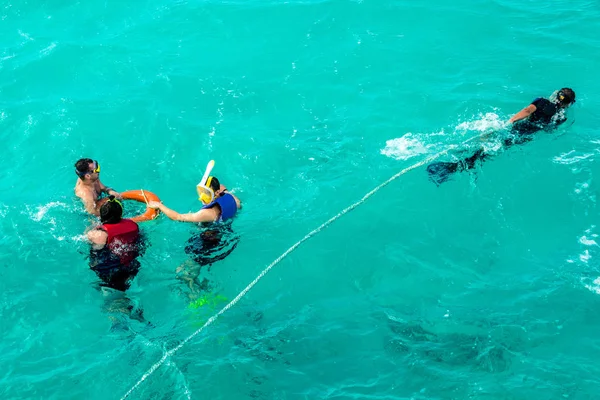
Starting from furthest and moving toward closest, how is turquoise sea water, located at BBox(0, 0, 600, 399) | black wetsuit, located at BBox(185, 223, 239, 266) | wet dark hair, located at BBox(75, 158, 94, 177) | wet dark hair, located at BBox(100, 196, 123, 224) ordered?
wet dark hair, located at BBox(75, 158, 94, 177) < black wetsuit, located at BBox(185, 223, 239, 266) < wet dark hair, located at BBox(100, 196, 123, 224) < turquoise sea water, located at BBox(0, 0, 600, 399)

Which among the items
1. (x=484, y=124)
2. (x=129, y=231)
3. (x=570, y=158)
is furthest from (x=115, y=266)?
(x=570, y=158)

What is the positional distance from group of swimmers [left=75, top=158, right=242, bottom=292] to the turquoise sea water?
0.33 metres

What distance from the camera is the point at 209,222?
988 cm

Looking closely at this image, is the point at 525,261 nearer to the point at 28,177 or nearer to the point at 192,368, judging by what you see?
the point at 192,368

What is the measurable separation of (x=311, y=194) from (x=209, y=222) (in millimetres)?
2303

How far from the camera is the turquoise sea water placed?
8570 mm

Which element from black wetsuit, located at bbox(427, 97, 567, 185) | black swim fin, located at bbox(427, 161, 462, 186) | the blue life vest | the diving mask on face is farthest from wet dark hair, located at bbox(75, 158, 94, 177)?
black wetsuit, located at bbox(427, 97, 567, 185)

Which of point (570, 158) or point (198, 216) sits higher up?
point (198, 216)

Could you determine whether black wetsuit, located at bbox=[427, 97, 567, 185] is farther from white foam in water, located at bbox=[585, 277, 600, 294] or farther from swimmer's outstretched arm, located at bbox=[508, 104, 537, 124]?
white foam in water, located at bbox=[585, 277, 600, 294]

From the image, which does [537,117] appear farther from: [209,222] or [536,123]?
[209,222]

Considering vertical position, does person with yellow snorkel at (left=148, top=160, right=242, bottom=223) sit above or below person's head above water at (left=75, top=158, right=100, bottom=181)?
below

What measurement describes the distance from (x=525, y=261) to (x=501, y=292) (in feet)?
2.90

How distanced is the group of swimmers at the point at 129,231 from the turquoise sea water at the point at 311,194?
1.07 feet

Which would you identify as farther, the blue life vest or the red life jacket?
the blue life vest
